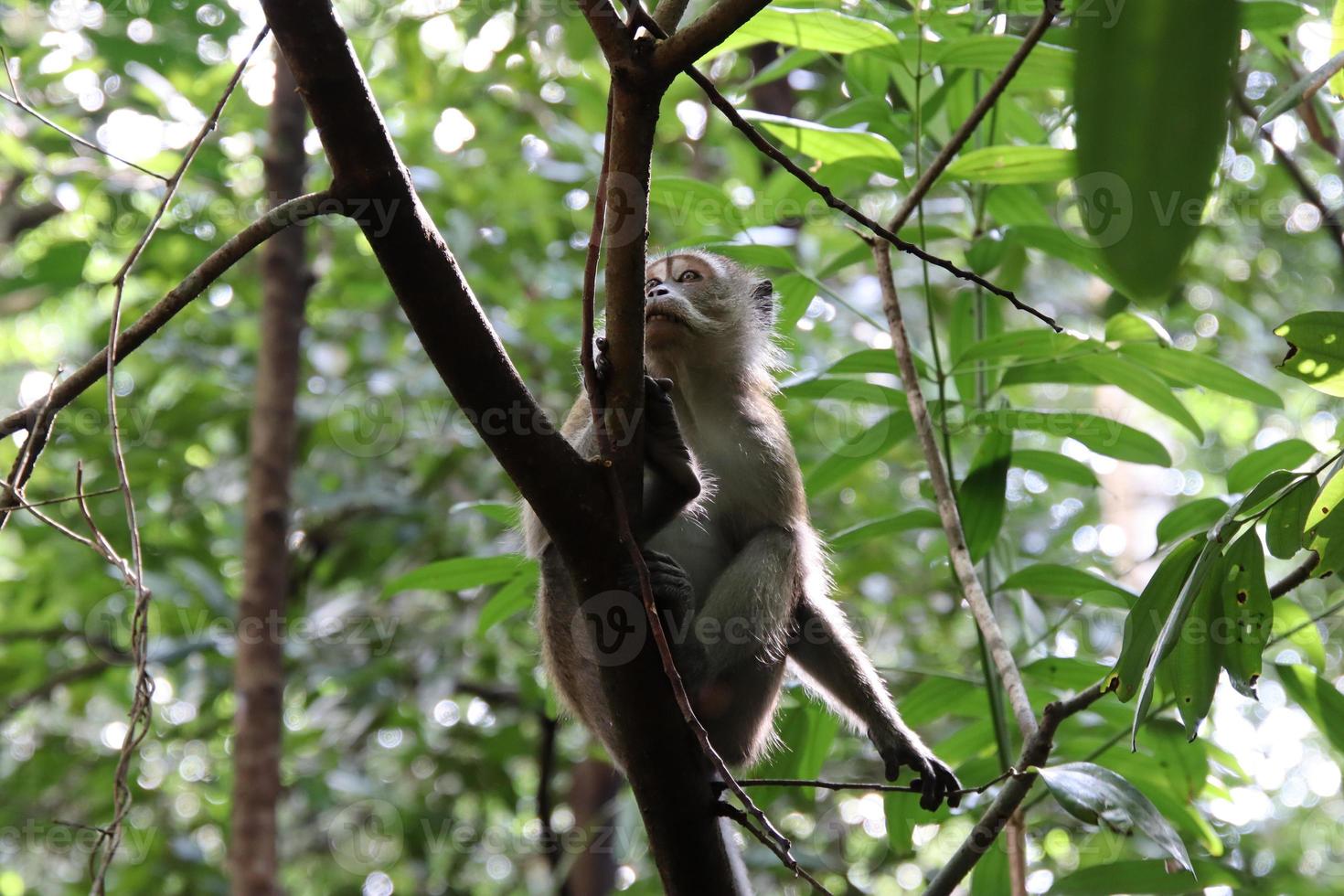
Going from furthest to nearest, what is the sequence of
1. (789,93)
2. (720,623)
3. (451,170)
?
(789,93), (451,170), (720,623)

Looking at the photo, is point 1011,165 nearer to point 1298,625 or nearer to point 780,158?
point 780,158

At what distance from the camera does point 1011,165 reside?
328 cm

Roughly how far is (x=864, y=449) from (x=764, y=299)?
1491 mm

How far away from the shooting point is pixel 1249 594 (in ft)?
7.23

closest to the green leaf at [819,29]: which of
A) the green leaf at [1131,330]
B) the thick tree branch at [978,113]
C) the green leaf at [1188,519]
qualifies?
the thick tree branch at [978,113]

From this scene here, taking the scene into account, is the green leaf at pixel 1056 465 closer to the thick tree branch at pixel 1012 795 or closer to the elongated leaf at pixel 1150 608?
the thick tree branch at pixel 1012 795

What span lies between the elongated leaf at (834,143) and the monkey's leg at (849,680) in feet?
5.20

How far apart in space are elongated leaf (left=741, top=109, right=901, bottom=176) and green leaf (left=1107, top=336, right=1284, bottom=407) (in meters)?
0.88

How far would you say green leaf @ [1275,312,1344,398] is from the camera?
2.18 m

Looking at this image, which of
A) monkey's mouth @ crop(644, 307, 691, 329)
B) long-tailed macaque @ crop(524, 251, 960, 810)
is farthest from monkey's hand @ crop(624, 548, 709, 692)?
monkey's mouth @ crop(644, 307, 691, 329)

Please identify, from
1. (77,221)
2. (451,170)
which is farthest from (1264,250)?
(77,221)

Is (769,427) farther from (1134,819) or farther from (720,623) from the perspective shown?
(1134,819)

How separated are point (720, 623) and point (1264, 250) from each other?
8.62 meters

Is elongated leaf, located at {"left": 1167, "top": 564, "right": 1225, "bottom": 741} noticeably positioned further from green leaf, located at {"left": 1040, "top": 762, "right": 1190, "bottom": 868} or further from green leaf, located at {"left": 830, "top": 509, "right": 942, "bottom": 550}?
green leaf, located at {"left": 830, "top": 509, "right": 942, "bottom": 550}
